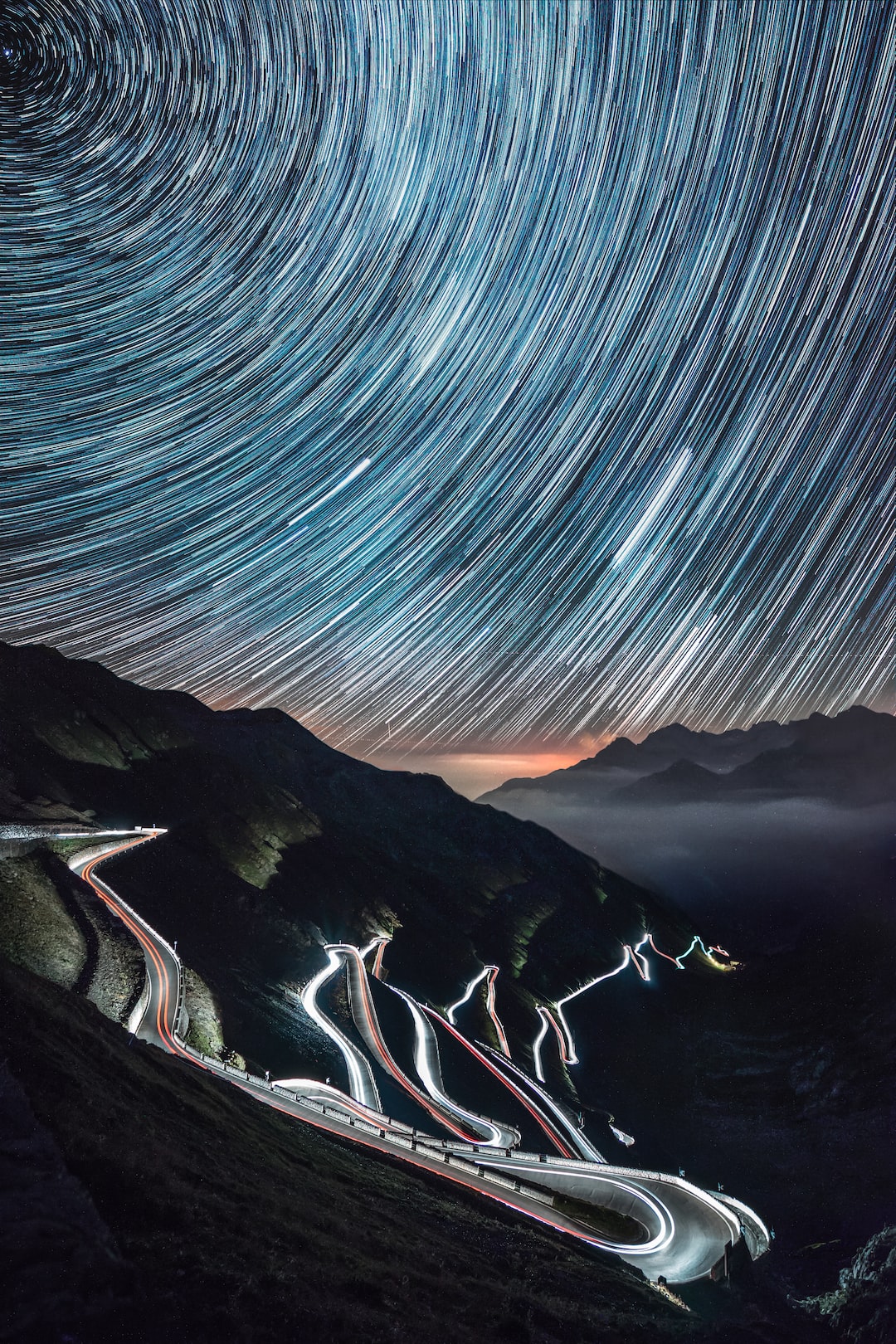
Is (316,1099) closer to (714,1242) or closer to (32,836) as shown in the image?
(714,1242)

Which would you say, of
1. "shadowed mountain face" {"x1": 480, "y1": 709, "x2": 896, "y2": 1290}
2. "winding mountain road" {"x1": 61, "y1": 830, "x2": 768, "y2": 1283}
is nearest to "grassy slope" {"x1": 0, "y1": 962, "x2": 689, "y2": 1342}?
"winding mountain road" {"x1": 61, "y1": 830, "x2": 768, "y2": 1283}

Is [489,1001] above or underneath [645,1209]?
underneath

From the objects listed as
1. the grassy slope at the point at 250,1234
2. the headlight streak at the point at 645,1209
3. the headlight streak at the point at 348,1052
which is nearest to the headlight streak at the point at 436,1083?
the headlight streak at the point at 645,1209

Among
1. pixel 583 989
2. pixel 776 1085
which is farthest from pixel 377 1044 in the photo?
pixel 583 989

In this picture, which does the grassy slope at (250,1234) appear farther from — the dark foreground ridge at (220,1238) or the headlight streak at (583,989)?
the headlight streak at (583,989)

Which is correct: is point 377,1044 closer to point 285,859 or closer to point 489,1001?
point 489,1001

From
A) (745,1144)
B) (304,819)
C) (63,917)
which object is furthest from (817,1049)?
(63,917)

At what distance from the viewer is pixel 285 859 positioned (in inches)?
3177

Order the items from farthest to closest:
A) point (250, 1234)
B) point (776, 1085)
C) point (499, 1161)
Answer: point (776, 1085) < point (499, 1161) < point (250, 1234)

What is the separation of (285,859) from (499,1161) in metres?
55.8

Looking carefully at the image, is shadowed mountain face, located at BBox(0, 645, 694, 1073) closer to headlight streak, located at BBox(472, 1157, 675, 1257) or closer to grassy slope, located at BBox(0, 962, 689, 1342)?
headlight streak, located at BBox(472, 1157, 675, 1257)

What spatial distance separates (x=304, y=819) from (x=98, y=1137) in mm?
85646

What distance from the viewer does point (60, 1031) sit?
1711 cm

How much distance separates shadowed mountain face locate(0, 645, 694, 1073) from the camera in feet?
164
